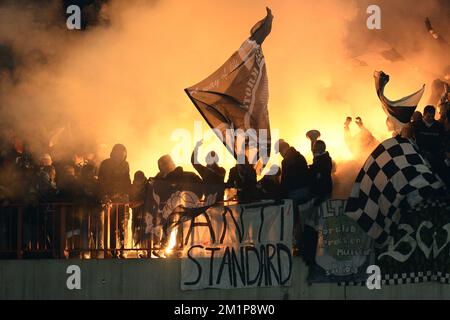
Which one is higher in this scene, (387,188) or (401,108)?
(401,108)

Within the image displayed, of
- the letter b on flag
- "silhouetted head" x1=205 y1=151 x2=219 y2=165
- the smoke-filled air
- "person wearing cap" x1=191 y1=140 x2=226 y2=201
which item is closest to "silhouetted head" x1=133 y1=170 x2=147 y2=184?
"person wearing cap" x1=191 y1=140 x2=226 y2=201

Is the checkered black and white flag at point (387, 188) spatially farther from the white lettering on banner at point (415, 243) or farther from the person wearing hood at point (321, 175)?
the person wearing hood at point (321, 175)

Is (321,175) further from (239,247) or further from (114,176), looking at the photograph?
(114,176)

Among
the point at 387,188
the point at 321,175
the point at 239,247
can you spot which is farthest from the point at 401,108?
the point at 239,247

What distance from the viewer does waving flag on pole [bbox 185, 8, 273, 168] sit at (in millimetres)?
→ 20125

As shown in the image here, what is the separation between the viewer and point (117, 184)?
1997 cm

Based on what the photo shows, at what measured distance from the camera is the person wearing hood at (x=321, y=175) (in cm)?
1928

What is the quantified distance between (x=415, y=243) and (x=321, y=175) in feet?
5.27

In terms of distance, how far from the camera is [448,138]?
19.3m

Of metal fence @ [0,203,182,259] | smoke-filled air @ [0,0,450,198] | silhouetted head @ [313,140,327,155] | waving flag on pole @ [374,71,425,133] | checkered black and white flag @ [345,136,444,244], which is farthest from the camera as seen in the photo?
smoke-filled air @ [0,0,450,198]

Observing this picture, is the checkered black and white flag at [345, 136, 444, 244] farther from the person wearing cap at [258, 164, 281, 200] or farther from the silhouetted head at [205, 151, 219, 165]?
the silhouetted head at [205, 151, 219, 165]

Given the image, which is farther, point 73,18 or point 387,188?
point 73,18

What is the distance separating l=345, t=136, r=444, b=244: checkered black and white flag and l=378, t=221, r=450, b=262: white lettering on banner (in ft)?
0.54

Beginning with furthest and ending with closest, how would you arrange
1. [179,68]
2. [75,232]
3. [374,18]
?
[179,68] < [374,18] < [75,232]
